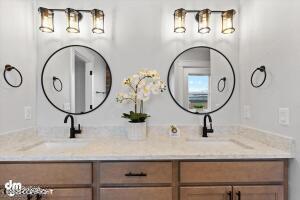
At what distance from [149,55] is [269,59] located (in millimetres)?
1042

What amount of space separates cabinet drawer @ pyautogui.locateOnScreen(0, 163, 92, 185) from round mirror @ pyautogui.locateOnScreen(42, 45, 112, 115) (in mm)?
708

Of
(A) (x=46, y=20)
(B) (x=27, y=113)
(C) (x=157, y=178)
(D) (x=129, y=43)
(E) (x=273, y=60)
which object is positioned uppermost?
(A) (x=46, y=20)

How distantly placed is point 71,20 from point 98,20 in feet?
0.83

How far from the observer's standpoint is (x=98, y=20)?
1946 millimetres

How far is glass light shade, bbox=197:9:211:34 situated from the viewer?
1954mm

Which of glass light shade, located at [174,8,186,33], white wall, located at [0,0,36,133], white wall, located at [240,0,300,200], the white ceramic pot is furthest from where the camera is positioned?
glass light shade, located at [174,8,186,33]

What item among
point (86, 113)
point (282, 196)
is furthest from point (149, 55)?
point (282, 196)

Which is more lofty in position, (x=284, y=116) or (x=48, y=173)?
(x=284, y=116)

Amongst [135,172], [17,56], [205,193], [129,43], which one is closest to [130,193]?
[135,172]

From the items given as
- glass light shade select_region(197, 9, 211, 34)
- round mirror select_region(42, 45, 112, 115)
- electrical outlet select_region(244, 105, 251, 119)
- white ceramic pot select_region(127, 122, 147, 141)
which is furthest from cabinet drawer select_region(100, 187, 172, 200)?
glass light shade select_region(197, 9, 211, 34)

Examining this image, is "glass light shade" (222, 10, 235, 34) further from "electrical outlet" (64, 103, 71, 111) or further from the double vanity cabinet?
"electrical outlet" (64, 103, 71, 111)

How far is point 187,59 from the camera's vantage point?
6.67 ft

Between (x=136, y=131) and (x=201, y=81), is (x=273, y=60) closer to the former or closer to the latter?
(x=201, y=81)

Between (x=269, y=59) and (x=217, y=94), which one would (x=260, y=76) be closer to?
(x=269, y=59)
